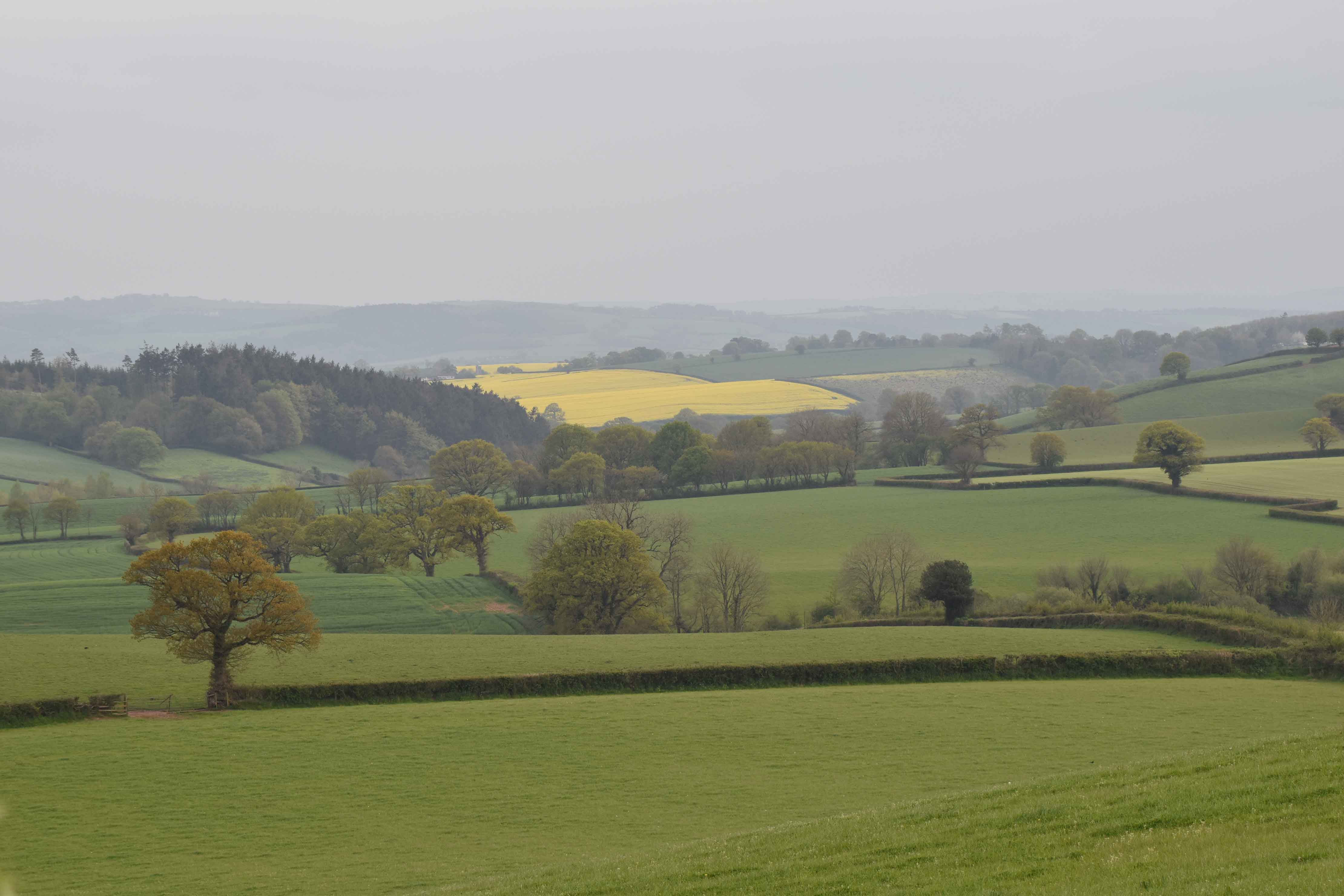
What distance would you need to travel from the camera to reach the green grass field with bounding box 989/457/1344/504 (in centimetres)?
8394

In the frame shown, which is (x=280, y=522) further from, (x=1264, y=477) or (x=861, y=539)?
(x=1264, y=477)

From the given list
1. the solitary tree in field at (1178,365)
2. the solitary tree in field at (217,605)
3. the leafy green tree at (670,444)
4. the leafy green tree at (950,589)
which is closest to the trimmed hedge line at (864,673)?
the solitary tree in field at (217,605)

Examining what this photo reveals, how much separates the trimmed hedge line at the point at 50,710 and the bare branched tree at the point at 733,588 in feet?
116

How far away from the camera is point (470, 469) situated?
375 ft

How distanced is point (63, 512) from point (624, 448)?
55882 millimetres

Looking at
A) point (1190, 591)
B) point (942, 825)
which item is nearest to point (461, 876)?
point (942, 825)

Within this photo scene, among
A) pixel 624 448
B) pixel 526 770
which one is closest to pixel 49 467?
pixel 624 448

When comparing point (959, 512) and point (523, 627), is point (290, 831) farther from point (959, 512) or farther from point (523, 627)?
point (959, 512)

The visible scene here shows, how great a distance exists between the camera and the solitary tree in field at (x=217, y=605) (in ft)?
131

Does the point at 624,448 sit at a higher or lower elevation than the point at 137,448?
lower

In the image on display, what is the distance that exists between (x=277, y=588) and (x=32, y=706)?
8.82 metres

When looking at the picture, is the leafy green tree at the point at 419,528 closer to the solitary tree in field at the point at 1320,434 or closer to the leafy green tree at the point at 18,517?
the leafy green tree at the point at 18,517

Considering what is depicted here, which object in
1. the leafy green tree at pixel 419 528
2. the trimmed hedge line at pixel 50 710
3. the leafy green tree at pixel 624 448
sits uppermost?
the leafy green tree at pixel 624 448

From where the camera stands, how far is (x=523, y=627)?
6462cm
